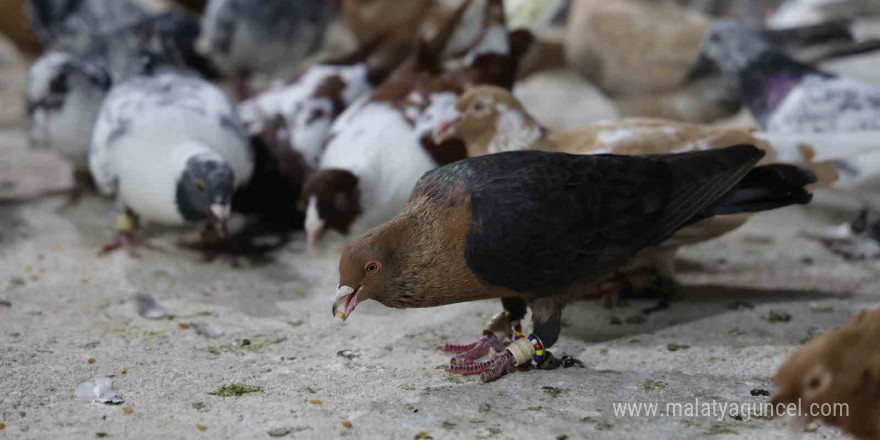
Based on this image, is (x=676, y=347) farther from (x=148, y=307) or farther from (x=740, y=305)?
(x=148, y=307)

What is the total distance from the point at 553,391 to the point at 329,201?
1.92 metres

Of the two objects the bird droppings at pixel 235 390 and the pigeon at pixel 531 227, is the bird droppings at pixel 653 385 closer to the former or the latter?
the pigeon at pixel 531 227

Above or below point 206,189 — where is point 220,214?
below

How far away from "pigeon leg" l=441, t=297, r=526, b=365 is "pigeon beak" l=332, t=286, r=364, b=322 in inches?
20.7

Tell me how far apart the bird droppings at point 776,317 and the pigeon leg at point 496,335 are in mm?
1066

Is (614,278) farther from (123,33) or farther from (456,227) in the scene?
(123,33)

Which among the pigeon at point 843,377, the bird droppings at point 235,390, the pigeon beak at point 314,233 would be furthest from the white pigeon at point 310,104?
the pigeon at point 843,377

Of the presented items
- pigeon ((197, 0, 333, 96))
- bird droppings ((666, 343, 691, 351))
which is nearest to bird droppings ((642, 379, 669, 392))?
bird droppings ((666, 343, 691, 351))

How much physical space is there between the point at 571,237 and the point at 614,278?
109cm

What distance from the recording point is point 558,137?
3689 millimetres

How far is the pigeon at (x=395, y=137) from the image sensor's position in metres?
4.08

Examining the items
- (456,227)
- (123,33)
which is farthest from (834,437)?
(123,33)

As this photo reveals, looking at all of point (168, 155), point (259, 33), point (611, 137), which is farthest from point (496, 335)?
point (259, 33)

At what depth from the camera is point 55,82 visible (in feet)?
16.0
